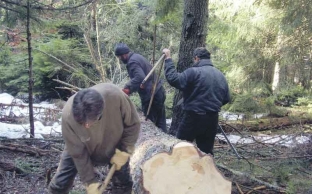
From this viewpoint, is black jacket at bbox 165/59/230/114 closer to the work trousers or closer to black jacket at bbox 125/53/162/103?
black jacket at bbox 125/53/162/103

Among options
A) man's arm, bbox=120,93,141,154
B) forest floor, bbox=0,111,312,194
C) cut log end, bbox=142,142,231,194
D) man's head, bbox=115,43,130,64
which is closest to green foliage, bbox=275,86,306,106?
forest floor, bbox=0,111,312,194

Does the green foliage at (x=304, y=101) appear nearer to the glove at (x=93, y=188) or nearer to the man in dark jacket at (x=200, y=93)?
the man in dark jacket at (x=200, y=93)

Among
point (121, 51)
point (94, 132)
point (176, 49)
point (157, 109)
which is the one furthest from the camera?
point (176, 49)

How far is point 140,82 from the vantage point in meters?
5.77

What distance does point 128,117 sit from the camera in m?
3.39

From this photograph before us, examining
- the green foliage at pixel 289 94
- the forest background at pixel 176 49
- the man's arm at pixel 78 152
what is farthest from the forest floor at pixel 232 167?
the green foliage at pixel 289 94

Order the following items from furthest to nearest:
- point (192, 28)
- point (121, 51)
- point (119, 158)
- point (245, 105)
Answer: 1. point (245, 105)
2. point (121, 51)
3. point (192, 28)
4. point (119, 158)

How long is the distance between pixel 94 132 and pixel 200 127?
210cm

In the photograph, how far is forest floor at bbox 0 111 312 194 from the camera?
14.4 ft

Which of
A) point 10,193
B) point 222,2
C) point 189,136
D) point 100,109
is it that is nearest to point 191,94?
point 189,136

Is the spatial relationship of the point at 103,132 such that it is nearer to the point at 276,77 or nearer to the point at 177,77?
the point at 177,77

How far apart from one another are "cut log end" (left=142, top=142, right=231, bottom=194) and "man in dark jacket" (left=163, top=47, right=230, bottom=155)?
1308mm

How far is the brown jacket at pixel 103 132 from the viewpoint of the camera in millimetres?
3094

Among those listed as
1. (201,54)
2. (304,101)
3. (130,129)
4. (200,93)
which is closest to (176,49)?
(304,101)
